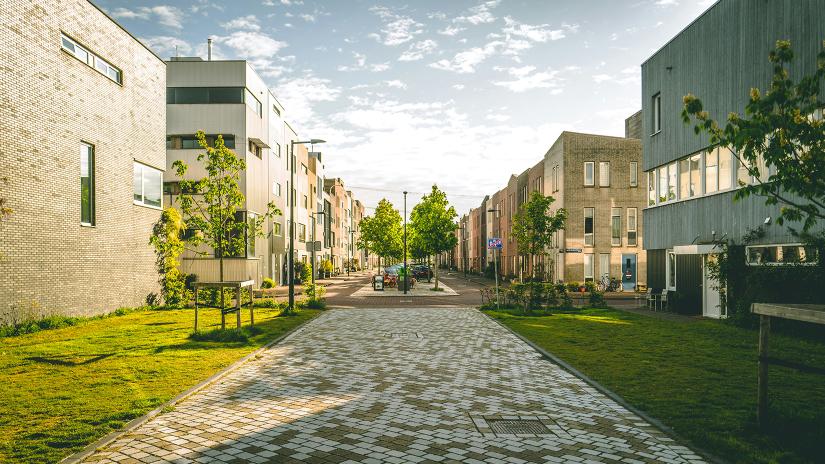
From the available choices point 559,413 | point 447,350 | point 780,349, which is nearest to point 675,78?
point 780,349

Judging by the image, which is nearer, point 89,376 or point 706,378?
point 89,376

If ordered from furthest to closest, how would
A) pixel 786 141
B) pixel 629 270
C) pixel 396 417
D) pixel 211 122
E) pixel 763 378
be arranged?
pixel 629 270
pixel 211 122
pixel 396 417
pixel 763 378
pixel 786 141

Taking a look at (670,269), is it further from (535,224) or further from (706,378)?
(706,378)

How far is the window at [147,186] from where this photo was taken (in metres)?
23.4

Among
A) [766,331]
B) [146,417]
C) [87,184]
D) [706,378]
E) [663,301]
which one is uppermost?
[87,184]

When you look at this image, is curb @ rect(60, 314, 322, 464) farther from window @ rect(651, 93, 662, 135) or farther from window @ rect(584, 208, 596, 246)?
window @ rect(584, 208, 596, 246)

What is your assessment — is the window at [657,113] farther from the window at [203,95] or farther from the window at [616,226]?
the window at [203,95]

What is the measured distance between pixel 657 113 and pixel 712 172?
569 centimetres

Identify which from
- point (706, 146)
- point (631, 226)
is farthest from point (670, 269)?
point (631, 226)

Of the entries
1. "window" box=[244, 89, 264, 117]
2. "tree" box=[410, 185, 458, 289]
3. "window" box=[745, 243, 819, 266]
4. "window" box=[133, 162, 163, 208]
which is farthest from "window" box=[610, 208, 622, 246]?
"window" box=[133, 162, 163, 208]

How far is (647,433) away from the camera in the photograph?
21.1 ft

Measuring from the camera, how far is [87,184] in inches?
763

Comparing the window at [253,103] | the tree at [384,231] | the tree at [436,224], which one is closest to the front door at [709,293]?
the tree at [436,224]

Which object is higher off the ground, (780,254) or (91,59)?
(91,59)
